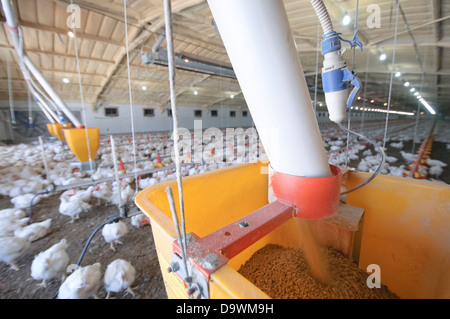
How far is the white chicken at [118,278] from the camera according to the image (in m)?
1.23

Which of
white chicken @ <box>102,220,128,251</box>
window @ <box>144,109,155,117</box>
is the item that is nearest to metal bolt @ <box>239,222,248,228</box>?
white chicken @ <box>102,220,128,251</box>

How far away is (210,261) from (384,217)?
1.29m

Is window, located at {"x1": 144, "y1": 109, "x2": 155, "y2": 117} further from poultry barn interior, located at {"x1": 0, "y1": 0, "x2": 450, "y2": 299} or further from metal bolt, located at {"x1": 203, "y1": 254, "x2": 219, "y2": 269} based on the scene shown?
metal bolt, located at {"x1": 203, "y1": 254, "x2": 219, "y2": 269}

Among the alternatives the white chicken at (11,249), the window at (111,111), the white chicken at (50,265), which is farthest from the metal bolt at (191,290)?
the window at (111,111)

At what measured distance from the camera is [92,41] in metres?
5.88

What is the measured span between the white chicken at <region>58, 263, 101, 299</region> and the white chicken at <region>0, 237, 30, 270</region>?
28.8 inches

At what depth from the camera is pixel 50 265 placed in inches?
51.3

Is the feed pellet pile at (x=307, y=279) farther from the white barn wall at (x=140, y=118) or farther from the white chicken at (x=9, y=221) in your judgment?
the white barn wall at (x=140, y=118)

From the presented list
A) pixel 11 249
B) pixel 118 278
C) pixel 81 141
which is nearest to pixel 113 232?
pixel 118 278

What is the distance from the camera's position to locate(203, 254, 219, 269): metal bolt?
0.44m

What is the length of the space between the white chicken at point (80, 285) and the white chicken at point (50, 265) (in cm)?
26
